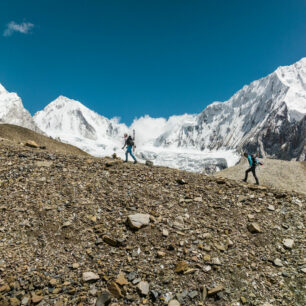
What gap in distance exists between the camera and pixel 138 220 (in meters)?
8.45

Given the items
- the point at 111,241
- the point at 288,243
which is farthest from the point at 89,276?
the point at 288,243

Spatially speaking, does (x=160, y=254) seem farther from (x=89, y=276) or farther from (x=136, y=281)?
(x=89, y=276)

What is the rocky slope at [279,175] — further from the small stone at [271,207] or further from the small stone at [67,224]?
the small stone at [67,224]

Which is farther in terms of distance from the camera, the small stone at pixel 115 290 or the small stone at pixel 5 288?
the small stone at pixel 115 290

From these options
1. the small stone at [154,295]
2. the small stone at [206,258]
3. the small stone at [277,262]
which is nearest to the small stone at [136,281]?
the small stone at [154,295]

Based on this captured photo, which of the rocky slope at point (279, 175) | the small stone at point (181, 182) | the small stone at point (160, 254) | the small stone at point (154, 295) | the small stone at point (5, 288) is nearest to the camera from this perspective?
the small stone at point (5, 288)

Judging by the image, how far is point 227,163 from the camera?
200m

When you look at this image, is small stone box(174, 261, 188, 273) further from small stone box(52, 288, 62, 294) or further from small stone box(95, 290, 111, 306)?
small stone box(52, 288, 62, 294)

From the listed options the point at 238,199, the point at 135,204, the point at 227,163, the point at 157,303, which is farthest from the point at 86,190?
the point at 227,163

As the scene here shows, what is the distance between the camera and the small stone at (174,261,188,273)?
694cm

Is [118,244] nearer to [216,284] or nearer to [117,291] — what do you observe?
[117,291]

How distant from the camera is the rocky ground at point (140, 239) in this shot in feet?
20.8

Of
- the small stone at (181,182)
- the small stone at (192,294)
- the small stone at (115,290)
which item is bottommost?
the small stone at (192,294)

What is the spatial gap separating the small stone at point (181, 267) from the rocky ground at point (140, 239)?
0.03 m
